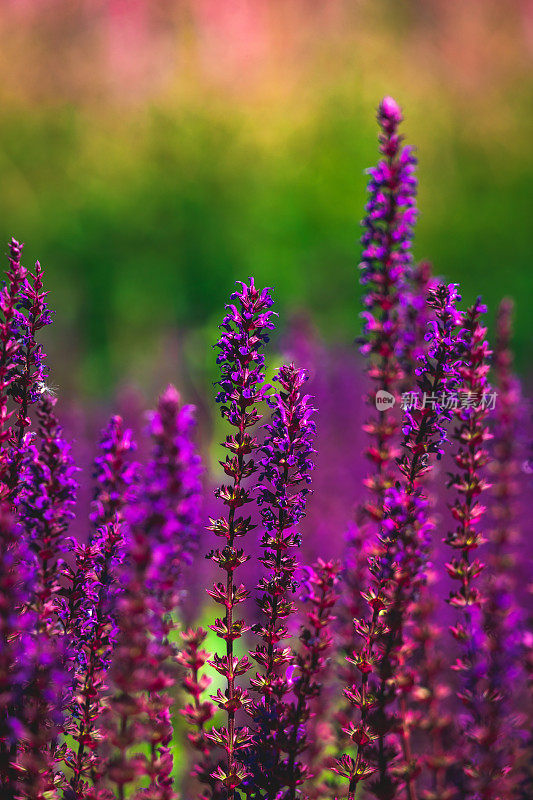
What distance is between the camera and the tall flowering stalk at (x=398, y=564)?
3.42 feet

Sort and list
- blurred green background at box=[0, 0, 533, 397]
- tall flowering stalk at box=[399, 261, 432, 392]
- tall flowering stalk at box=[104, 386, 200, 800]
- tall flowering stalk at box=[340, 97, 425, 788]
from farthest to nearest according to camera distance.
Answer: blurred green background at box=[0, 0, 533, 397] < tall flowering stalk at box=[399, 261, 432, 392] < tall flowering stalk at box=[340, 97, 425, 788] < tall flowering stalk at box=[104, 386, 200, 800]

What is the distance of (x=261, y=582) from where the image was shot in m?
1.13

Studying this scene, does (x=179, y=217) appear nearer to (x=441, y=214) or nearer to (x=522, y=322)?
(x=441, y=214)

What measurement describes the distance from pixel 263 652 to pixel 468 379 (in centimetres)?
54

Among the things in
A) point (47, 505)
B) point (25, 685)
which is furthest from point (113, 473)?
point (25, 685)

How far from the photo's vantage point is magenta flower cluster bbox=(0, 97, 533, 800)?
856mm

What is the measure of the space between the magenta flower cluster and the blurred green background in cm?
373

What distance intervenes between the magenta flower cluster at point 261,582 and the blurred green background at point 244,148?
3.73m

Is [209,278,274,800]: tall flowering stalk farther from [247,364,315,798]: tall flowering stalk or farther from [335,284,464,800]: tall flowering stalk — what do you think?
[335,284,464,800]: tall flowering stalk

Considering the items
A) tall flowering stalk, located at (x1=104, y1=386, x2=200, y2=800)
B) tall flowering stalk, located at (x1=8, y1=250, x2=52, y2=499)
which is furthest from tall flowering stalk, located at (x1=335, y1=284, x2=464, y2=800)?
tall flowering stalk, located at (x1=8, y1=250, x2=52, y2=499)

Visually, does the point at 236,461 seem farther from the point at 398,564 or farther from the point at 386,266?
the point at 386,266

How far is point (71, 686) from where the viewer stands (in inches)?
42.4

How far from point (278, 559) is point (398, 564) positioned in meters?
0.19

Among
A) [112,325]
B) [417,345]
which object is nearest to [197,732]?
[417,345]
